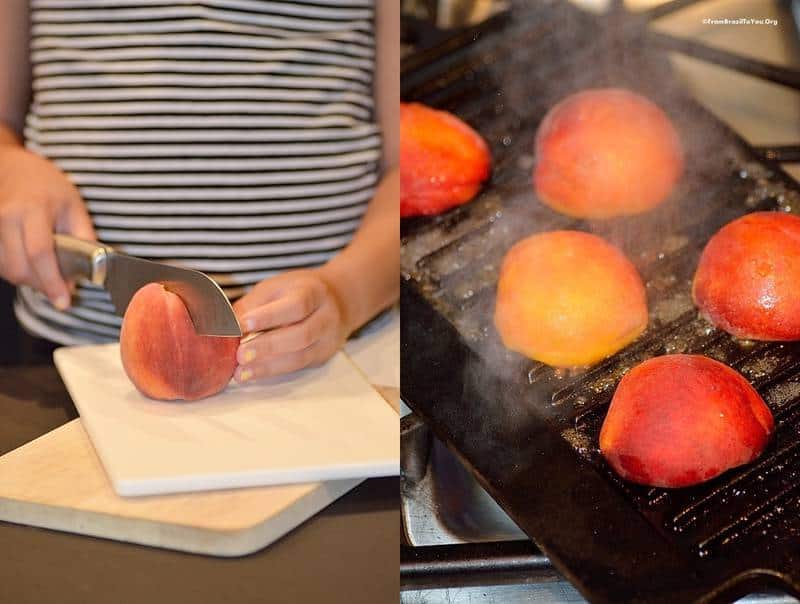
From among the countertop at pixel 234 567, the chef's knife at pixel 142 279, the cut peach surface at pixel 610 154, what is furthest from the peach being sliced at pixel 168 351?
Answer: the cut peach surface at pixel 610 154

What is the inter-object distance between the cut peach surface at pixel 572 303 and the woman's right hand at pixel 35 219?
37cm

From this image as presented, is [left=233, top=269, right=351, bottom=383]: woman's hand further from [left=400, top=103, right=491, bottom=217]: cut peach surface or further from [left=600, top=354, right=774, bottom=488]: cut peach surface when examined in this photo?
[left=600, top=354, right=774, bottom=488]: cut peach surface

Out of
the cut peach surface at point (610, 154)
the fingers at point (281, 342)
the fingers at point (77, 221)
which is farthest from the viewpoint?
the fingers at point (77, 221)

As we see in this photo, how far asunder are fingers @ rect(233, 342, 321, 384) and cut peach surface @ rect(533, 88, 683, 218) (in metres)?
0.22

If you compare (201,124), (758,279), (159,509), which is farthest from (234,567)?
(201,124)

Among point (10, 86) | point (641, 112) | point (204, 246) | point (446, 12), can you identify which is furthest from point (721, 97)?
point (10, 86)

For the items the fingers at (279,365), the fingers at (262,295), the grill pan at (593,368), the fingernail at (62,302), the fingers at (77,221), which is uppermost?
the grill pan at (593,368)

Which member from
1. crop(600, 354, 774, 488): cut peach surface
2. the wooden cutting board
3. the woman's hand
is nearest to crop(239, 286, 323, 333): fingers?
the woman's hand

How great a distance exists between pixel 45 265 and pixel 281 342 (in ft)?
0.61

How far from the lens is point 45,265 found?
0.61 meters

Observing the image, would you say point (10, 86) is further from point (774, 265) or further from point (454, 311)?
point (774, 265)

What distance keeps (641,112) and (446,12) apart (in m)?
0.16

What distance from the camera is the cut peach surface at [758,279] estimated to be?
362mm

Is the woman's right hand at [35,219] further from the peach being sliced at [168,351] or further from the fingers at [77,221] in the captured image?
the peach being sliced at [168,351]
